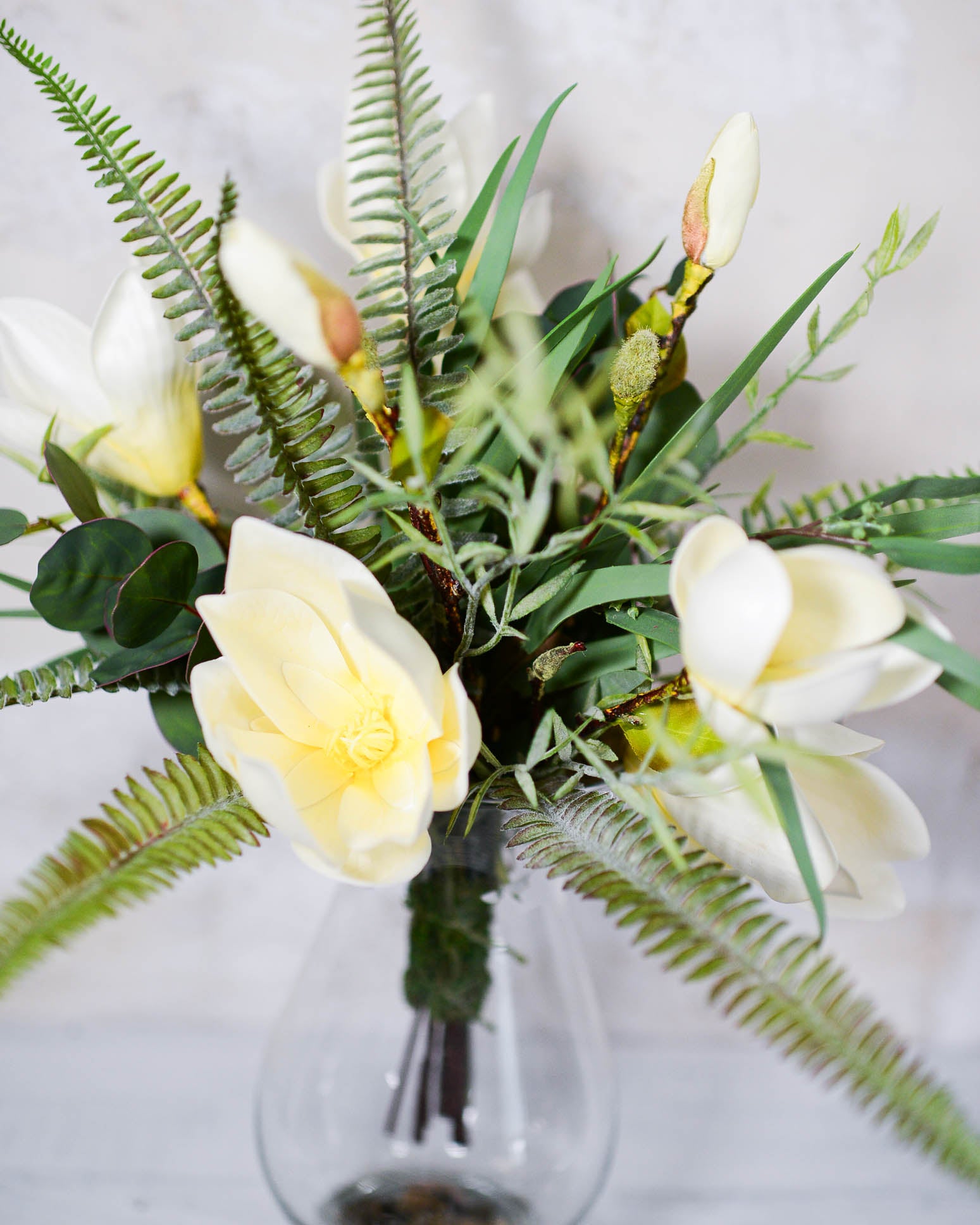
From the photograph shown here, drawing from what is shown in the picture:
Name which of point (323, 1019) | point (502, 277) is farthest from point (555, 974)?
point (502, 277)

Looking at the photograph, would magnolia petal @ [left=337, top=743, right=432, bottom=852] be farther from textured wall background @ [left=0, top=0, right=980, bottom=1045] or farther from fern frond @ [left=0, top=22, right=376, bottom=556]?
textured wall background @ [left=0, top=0, right=980, bottom=1045]

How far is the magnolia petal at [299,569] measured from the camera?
346 millimetres

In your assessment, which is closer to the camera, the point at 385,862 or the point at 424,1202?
the point at 385,862

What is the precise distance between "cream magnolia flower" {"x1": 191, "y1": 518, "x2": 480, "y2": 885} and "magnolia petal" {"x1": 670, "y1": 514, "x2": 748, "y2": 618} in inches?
3.5

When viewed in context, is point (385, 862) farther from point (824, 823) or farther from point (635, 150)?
point (635, 150)

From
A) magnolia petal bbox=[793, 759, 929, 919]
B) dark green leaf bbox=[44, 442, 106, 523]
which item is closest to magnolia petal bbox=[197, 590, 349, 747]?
dark green leaf bbox=[44, 442, 106, 523]

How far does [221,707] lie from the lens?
367mm

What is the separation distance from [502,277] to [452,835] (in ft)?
0.97

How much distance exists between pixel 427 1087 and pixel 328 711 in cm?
32

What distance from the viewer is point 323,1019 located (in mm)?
590

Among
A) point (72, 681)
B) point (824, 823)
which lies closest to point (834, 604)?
point (824, 823)

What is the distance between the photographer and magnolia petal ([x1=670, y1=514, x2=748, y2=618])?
1.00 feet

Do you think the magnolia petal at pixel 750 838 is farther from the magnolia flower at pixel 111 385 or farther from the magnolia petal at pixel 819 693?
the magnolia flower at pixel 111 385

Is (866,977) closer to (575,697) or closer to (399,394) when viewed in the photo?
(575,697)
